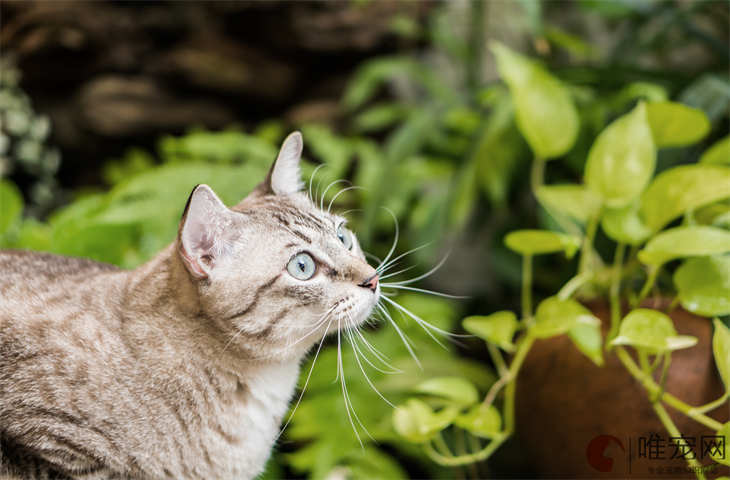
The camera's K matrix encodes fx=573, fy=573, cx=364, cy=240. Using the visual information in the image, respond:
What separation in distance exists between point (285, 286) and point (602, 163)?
0.73 meters

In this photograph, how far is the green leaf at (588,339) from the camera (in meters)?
1.20

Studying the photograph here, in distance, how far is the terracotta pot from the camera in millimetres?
1172

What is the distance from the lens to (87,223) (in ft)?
5.00

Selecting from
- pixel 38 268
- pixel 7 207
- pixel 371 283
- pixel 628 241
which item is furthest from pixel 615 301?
pixel 7 207

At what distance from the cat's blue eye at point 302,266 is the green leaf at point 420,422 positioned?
449 millimetres

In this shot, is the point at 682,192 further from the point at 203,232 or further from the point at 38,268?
the point at 38,268

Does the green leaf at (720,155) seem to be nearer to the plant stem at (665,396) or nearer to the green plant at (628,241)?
the green plant at (628,241)

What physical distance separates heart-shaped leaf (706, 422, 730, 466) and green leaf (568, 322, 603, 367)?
25 centimetres

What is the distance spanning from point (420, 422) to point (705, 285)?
662mm

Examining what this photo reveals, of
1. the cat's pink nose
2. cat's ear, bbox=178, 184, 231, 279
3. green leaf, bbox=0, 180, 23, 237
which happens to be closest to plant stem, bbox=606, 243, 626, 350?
the cat's pink nose

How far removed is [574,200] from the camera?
135cm

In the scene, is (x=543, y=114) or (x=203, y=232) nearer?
(x=203, y=232)

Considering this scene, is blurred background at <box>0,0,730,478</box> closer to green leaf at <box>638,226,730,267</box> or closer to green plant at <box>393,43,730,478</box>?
green plant at <box>393,43,730,478</box>

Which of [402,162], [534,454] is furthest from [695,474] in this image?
[402,162]
